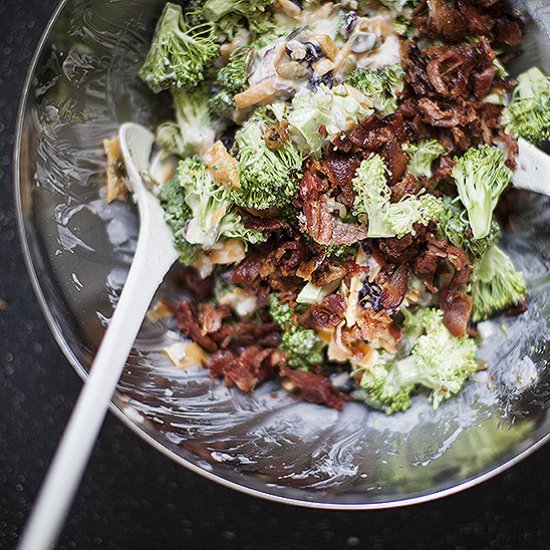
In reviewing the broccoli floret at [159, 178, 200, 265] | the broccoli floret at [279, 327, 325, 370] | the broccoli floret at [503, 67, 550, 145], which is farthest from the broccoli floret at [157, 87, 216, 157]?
the broccoli floret at [503, 67, 550, 145]

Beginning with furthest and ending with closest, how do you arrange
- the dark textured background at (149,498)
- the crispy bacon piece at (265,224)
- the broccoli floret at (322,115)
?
1. the dark textured background at (149,498)
2. the crispy bacon piece at (265,224)
3. the broccoli floret at (322,115)

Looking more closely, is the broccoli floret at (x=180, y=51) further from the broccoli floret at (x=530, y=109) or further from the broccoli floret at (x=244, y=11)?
the broccoli floret at (x=530, y=109)

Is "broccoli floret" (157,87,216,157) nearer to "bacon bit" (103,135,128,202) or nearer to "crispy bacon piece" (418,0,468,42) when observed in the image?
"bacon bit" (103,135,128,202)

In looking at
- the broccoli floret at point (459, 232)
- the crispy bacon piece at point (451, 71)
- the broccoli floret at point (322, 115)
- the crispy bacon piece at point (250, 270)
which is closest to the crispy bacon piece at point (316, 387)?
the crispy bacon piece at point (250, 270)

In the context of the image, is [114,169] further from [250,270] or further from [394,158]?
[394,158]

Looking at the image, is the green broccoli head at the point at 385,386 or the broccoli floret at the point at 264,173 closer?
the broccoli floret at the point at 264,173

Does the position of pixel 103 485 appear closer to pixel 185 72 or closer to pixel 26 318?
pixel 26 318

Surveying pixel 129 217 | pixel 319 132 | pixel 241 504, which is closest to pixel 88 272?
pixel 129 217

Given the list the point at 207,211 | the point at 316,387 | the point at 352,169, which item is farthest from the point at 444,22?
the point at 316,387
